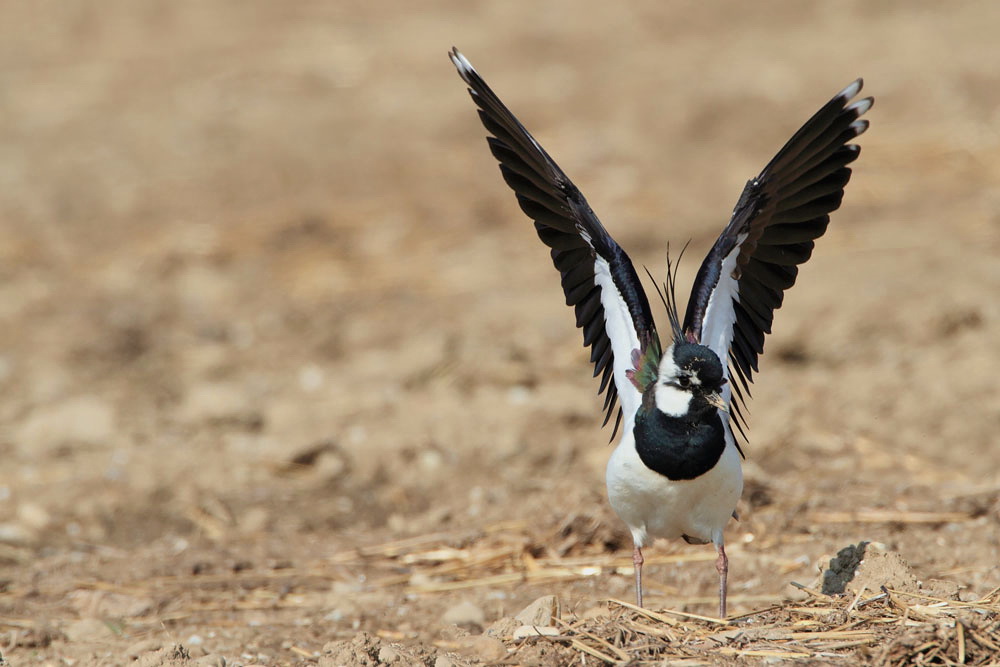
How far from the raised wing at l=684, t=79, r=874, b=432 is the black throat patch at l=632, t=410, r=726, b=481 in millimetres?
389

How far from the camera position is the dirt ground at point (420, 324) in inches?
218

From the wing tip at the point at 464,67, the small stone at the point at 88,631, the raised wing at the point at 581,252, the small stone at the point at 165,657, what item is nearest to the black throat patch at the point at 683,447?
the raised wing at the point at 581,252

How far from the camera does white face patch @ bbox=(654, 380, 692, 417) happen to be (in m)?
4.56

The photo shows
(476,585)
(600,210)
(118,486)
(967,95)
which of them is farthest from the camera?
(967,95)

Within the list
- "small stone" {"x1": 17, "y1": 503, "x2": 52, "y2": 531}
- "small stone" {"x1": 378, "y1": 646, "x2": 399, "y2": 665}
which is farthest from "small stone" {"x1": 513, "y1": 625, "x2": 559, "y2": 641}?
"small stone" {"x1": 17, "y1": 503, "x2": 52, "y2": 531}

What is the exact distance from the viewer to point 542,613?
4.20 meters

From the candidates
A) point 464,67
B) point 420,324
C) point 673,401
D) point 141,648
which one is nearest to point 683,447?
point 673,401

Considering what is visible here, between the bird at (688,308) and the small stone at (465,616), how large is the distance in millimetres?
721

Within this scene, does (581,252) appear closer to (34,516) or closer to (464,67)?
(464,67)

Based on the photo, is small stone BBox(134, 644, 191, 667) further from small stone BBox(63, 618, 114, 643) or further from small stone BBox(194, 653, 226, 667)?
small stone BBox(63, 618, 114, 643)

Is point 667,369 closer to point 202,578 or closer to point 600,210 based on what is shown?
point 202,578

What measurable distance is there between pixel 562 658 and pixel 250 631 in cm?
164

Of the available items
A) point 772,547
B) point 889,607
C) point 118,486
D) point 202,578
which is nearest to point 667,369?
point 889,607

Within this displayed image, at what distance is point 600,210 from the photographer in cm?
1020
